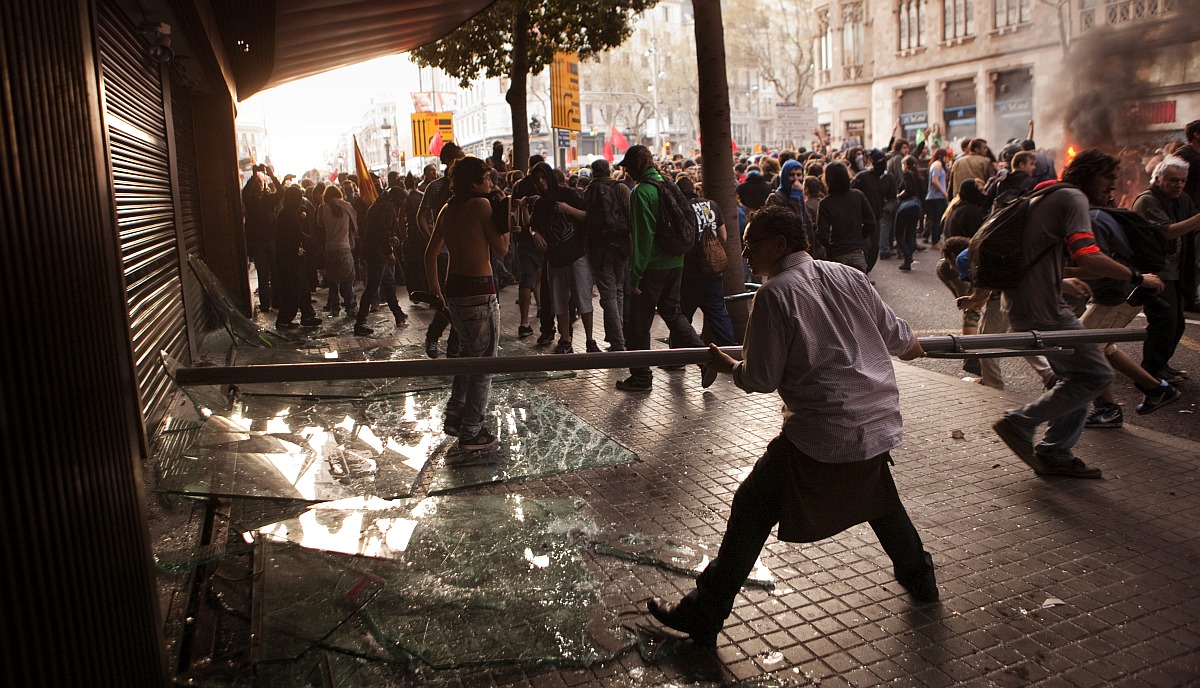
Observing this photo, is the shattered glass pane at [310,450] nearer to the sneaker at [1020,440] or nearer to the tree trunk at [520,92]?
the sneaker at [1020,440]

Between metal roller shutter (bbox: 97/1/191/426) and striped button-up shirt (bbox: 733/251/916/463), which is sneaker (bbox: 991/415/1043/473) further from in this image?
metal roller shutter (bbox: 97/1/191/426)

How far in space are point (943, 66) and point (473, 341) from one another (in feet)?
144

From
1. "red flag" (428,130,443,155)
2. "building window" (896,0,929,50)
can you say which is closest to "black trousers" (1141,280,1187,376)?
"red flag" (428,130,443,155)

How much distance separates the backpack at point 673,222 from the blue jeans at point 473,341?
2.03m

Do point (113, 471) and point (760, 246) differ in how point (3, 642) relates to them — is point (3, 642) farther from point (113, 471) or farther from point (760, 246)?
point (760, 246)

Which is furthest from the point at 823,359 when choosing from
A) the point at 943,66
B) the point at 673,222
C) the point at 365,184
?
the point at 943,66

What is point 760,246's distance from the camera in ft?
11.6

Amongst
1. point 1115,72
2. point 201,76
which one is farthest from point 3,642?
point 1115,72

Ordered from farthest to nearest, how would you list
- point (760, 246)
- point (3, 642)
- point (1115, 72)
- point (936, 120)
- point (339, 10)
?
point (936, 120) → point (1115, 72) → point (339, 10) → point (760, 246) → point (3, 642)

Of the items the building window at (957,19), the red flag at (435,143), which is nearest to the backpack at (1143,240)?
the red flag at (435,143)

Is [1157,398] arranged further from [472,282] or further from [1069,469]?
[472,282]

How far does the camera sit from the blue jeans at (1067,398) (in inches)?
202

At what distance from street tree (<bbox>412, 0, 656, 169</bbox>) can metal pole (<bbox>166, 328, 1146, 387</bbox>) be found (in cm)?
1180

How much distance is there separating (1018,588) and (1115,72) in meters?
21.2
